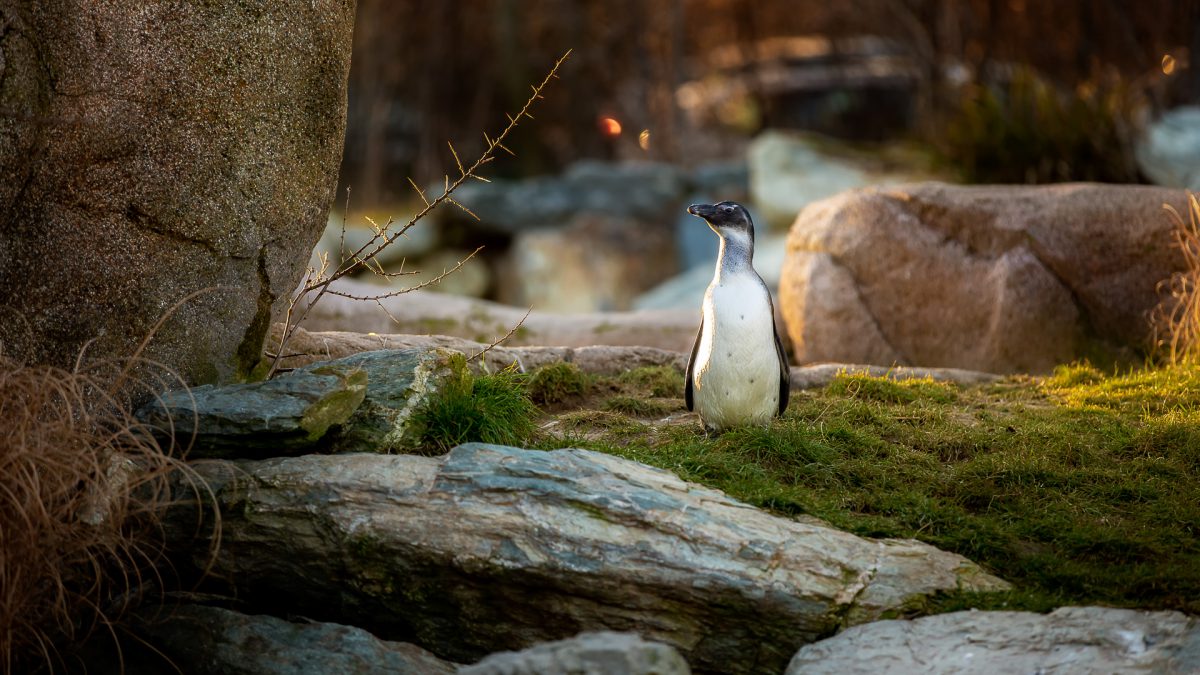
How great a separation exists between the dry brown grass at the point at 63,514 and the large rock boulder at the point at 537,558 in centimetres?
26

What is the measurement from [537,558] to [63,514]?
1679 mm

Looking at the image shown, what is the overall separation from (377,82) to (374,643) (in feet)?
46.1

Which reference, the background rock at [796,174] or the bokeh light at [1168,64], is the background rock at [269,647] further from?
the bokeh light at [1168,64]

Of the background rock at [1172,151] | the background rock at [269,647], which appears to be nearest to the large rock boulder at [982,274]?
the background rock at [1172,151]

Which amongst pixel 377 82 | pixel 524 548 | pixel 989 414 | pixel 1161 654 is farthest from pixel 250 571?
pixel 377 82

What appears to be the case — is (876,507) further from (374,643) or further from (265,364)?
(265,364)

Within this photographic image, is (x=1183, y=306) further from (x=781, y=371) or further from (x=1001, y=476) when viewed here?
(x=781, y=371)

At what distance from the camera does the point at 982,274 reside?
824 centimetres

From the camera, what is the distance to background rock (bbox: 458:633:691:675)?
11.3ft

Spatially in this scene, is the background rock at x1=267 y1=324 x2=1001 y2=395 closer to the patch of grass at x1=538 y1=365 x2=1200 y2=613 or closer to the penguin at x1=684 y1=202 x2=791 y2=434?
the patch of grass at x1=538 y1=365 x2=1200 y2=613

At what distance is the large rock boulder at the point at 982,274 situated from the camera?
8039mm

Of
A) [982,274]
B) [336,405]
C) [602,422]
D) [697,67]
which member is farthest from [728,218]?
[697,67]

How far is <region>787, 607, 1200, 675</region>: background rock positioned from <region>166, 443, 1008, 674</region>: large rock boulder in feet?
0.54

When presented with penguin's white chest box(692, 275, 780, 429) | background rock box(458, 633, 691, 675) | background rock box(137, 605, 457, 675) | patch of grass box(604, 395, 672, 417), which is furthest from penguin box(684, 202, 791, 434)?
background rock box(458, 633, 691, 675)
